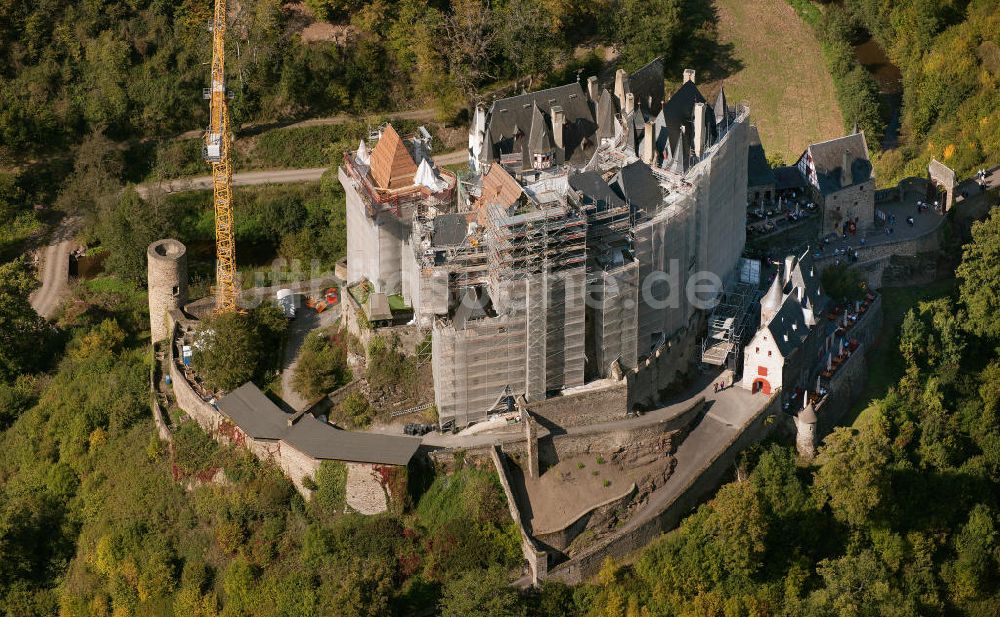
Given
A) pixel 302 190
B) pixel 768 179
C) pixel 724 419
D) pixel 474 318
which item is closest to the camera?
pixel 474 318

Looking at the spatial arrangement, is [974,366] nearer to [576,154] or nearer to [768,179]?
[768,179]

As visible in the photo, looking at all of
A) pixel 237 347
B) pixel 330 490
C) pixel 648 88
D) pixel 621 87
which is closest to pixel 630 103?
pixel 621 87

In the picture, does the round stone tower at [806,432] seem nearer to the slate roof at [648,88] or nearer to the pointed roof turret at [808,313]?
the pointed roof turret at [808,313]

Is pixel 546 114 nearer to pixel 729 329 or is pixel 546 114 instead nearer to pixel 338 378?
pixel 729 329

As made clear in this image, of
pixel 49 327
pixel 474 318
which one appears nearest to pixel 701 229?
pixel 474 318

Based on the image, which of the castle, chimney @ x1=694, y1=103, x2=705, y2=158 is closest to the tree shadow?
the castle

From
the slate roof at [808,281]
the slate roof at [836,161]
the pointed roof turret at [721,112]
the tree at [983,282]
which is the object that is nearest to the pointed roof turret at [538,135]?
the pointed roof turret at [721,112]

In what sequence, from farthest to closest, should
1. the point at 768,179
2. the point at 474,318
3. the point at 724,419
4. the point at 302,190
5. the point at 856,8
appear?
the point at 856,8 < the point at 302,190 < the point at 768,179 < the point at 724,419 < the point at 474,318

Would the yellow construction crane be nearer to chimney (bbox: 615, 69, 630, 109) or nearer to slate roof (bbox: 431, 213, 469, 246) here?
slate roof (bbox: 431, 213, 469, 246)
